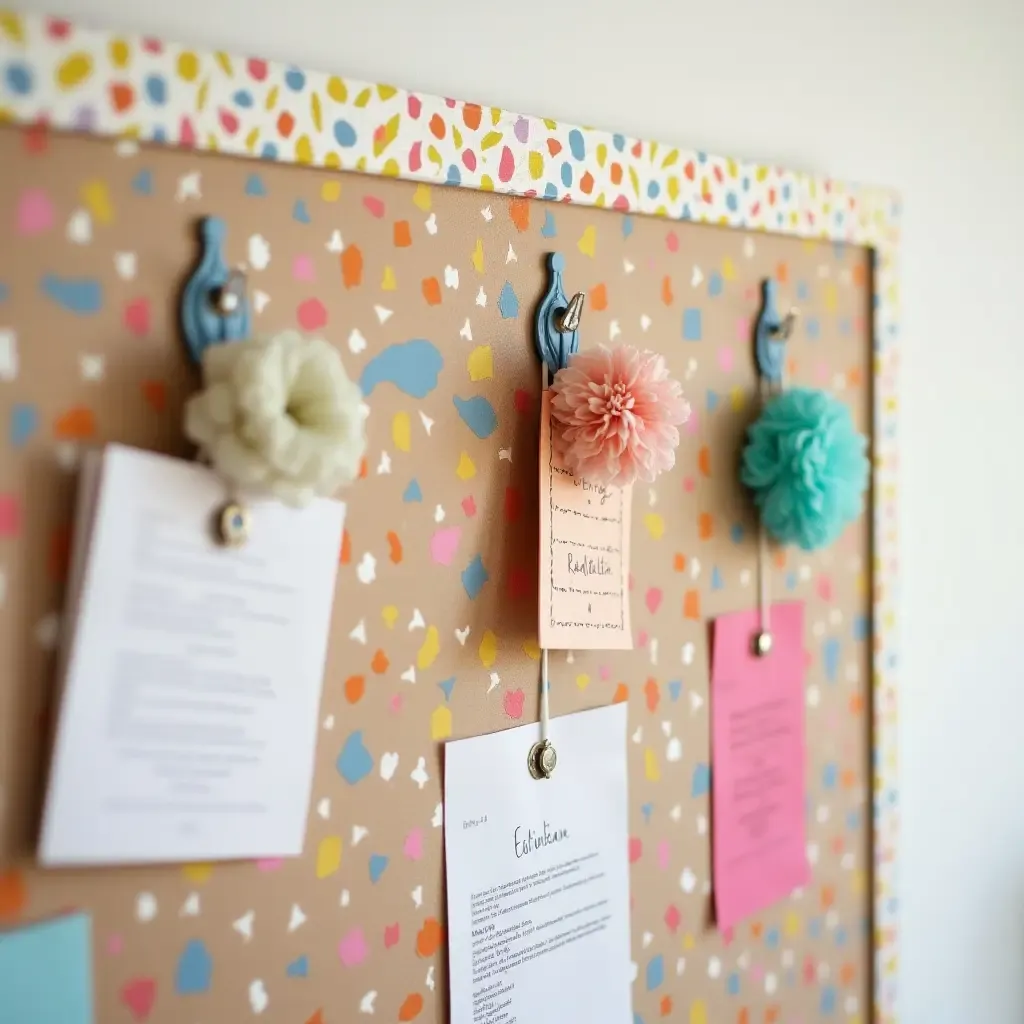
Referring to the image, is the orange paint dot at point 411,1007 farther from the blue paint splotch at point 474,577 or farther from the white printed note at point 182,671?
the blue paint splotch at point 474,577

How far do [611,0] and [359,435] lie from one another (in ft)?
1.50

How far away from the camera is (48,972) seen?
0.54 meters

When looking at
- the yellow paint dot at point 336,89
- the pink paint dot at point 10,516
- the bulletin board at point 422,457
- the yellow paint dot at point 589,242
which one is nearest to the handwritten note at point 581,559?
the bulletin board at point 422,457

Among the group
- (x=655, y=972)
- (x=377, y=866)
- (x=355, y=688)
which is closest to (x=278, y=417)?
(x=355, y=688)

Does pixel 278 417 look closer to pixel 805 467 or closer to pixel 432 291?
pixel 432 291

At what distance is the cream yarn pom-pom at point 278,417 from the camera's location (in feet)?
1.80

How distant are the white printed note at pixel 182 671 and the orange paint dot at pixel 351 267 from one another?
0.14 meters

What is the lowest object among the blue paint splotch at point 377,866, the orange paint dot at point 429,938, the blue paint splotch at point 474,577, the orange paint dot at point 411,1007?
the orange paint dot at point 411,1007

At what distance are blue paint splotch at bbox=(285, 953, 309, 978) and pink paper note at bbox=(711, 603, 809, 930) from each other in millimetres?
386

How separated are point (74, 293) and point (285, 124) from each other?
0.53 ft

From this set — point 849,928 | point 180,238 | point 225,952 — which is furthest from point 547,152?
point 849,928

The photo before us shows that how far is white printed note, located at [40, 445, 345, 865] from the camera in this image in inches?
21.2

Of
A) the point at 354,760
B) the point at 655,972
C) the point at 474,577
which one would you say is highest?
the point at 474,577

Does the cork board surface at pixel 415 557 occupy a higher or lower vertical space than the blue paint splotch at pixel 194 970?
higher
